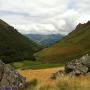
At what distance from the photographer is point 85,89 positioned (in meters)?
13.3

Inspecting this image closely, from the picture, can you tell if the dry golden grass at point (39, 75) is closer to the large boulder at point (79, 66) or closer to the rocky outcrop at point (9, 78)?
the large boulder at point (79, 66)

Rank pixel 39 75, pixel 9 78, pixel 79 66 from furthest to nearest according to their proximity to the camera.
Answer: pixel 39 75 < pixel 79 66 < pixel 9 78

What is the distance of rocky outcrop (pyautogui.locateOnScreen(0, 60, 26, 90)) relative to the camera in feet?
52.4

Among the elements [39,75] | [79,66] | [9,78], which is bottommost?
[39,75]

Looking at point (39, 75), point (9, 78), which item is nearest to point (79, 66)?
point (39, 75)

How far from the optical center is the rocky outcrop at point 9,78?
16.0m

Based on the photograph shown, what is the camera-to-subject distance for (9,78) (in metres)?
16.4

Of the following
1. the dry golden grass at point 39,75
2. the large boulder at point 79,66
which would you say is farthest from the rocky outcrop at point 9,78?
the large boulder at point 79,66

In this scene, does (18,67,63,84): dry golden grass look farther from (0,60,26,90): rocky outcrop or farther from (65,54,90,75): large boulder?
(0,60,26,90): rocky outcrop

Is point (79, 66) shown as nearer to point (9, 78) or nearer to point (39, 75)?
point (39, 75)

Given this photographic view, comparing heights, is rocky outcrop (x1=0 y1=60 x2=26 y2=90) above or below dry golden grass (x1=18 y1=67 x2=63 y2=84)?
above

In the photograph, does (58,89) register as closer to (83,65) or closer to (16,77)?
(16,77)

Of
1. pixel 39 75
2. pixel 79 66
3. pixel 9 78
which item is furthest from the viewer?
pixel 39 75

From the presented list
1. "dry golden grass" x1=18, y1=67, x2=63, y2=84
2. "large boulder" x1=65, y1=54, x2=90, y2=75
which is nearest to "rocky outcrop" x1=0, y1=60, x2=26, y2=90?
"dry golden grass" x1=18, y1=67, x2=63, y2=84
